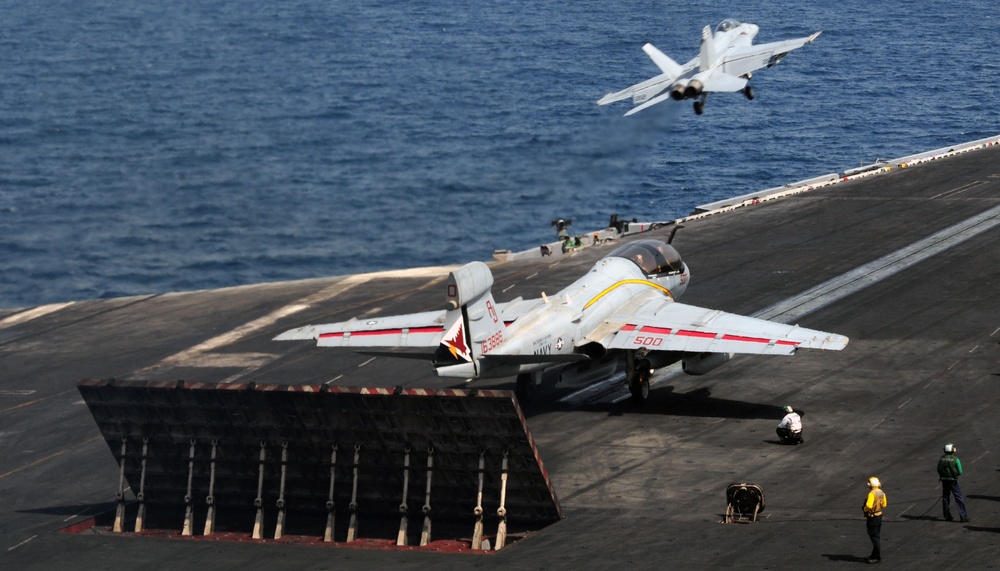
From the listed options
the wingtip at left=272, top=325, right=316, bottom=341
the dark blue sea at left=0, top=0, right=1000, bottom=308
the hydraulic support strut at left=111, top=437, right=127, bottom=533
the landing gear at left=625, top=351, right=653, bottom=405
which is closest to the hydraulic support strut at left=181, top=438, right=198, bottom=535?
the hydraulic support strut at left=111, top=437, right=127, bottom=533

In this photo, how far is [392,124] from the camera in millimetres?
131750

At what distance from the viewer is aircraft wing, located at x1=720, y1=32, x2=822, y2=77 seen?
6094cm

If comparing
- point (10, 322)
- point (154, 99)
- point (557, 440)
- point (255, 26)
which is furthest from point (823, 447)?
point (255, 26)

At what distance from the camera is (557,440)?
3941 cm

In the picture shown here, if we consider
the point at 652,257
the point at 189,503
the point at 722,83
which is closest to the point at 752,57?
the point at 722,83

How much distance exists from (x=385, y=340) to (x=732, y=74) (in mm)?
25903

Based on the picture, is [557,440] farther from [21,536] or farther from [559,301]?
[21,536]

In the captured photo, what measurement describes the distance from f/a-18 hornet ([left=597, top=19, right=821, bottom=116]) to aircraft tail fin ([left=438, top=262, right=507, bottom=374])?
21.3 meters

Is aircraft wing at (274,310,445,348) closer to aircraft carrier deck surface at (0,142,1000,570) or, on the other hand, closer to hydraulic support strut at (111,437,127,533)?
aircraft carrier deck surface at (0,142,1000,570)

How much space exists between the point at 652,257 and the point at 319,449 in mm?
15014

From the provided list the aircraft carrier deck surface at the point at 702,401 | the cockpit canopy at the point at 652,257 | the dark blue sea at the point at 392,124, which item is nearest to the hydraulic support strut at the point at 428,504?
the aircraft carrier deck surface at the point at 702,401

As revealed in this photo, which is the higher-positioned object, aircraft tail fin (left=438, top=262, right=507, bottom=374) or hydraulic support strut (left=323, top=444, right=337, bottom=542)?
aircraft tail fin (left=438, top=262, right=507, bottom=374)

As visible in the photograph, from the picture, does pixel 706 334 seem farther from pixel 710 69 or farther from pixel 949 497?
pixel 710 69

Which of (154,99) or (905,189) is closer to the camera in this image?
(905,189)
